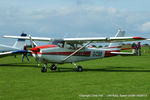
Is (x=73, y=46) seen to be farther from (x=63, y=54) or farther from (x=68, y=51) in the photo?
(x=63, y=54)

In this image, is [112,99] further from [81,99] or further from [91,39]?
[91,39]

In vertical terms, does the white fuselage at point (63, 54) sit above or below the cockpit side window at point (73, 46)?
below

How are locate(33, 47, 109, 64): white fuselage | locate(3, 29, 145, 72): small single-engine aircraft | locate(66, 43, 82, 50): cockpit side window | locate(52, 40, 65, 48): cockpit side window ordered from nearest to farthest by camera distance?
A: 1. locate(3, 29, 145, 72): small single-engine aircraft
2. locate(33, 47, 109, 64): white fuselage
3. locate(52, 40, 65, 48): cockpit side window
4. locate(66, 43, 82, 50): cockpit side window

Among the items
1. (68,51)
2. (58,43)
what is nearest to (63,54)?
(68,51)

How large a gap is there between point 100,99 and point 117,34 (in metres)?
12.2

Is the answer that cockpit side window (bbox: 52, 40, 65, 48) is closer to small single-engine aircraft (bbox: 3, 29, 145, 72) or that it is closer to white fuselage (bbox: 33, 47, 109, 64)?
small single-engine aircraft (bbox: 3, 29, 145, 72)

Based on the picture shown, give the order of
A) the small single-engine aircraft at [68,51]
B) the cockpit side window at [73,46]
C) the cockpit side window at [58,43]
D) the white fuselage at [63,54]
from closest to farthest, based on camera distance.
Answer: the small single-engine aircraft at [68,51], the white fuselage at [63,54], the cockpit side window at [58,43], the cockpit side window at [73,46]

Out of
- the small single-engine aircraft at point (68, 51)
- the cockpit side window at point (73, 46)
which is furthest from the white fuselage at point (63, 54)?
the cockpit side window at point (73, 46)

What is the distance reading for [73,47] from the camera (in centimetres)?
1566

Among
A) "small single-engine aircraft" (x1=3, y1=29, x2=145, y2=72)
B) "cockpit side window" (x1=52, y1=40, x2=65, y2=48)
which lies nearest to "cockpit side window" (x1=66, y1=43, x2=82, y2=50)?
"small single-engine aircraft" (x1=3, y1=29, x2=145, y2=72)

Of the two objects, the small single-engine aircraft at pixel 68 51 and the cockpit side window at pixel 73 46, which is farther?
the cockpit side window at pixel 73 46

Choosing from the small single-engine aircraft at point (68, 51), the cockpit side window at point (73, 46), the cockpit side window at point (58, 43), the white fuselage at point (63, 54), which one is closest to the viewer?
the small single-engine aircraft at point (68, 51)

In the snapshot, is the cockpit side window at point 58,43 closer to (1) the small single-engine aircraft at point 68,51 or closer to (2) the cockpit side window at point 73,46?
(1) the small single-engine aircraft at point 68,51

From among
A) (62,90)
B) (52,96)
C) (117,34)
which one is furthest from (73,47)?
(52,96)
